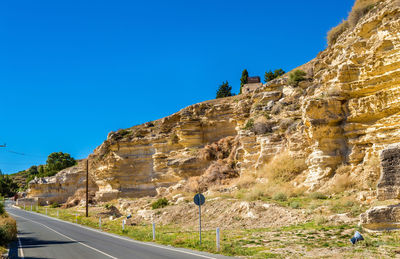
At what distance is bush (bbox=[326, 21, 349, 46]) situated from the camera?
94.1 ft

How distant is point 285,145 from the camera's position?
27281 mm

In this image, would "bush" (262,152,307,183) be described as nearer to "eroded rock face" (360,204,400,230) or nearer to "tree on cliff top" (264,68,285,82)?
"eroded rock face" (360,204,400,230)

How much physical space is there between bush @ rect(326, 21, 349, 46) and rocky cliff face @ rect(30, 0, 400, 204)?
1.21 meters

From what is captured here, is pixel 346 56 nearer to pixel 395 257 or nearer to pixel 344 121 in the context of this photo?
pixel 344 121

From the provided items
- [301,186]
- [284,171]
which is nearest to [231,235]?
[301,186]

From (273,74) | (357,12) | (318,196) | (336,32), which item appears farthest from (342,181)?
(273,74)

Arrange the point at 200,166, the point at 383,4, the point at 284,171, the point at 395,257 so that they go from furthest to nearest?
1. the point at 200,166
2. the point at 284,171
3. the point at 383,4
4. the point at 395,257

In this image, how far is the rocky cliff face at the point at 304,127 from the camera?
19.8 meters

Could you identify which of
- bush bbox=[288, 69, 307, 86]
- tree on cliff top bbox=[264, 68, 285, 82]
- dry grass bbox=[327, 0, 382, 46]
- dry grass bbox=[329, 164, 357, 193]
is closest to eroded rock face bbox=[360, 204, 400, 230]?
dry grass bbox=[329, 164, 357, 193]

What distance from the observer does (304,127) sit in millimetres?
24062

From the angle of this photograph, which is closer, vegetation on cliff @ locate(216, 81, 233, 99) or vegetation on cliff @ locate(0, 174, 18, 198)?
vegetation on cliff @ locate(216, 81, 233, 99)

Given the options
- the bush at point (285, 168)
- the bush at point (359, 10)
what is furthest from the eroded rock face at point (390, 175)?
the bush at point (359, 10)

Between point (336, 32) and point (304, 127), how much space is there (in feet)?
38.2

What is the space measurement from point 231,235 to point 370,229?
5.96 m
